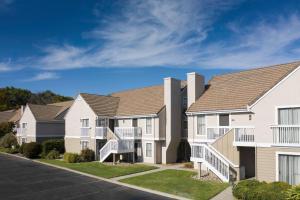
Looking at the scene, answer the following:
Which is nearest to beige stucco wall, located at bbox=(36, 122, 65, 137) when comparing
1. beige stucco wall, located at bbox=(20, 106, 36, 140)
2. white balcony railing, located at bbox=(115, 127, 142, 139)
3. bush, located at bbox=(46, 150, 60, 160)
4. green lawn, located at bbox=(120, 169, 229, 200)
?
beige stucco wall, located at bbox=(20, 106, 36, 140)

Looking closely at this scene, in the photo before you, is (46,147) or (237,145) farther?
(46,147)

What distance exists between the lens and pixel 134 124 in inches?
1563

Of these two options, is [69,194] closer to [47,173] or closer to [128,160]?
[47,173]

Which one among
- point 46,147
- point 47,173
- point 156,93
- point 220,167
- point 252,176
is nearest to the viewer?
point 220,167

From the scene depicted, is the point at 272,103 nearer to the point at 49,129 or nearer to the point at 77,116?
the point at 77,116

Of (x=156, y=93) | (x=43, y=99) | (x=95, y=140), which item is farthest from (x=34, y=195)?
(x=43, y=99)

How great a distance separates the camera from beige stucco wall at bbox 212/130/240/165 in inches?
1023

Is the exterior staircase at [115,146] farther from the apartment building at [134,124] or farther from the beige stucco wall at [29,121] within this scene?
the beige stucco wall at [29,121]

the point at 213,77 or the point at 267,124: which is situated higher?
the point at 213,77

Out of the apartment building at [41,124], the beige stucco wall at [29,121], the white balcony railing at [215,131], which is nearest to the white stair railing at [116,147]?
the white balcony railing at [215,131]

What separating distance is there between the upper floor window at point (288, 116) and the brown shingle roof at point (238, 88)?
528cm

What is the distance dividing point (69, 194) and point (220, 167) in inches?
433

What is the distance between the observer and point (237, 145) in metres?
25.4

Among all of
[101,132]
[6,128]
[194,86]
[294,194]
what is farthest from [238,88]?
[6,128]
